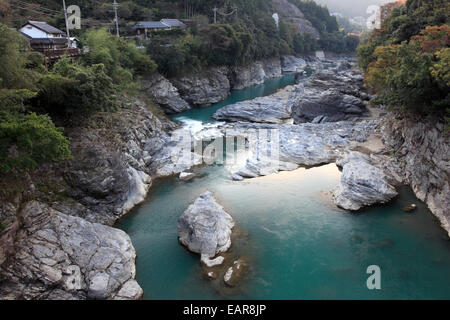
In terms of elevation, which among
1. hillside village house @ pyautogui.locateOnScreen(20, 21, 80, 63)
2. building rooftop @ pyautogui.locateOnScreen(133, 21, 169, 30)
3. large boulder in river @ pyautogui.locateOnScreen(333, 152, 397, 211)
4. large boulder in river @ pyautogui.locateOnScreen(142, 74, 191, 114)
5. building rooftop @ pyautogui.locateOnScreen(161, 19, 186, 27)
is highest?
building rooftop @ pyautogui.locateOnScreen(161, 19, 186, 27)

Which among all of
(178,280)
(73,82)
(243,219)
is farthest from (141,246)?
(73,82)

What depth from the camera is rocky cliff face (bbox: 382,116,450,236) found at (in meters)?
18.3

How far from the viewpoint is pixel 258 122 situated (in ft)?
123

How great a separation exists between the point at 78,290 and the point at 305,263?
1007 centimetres

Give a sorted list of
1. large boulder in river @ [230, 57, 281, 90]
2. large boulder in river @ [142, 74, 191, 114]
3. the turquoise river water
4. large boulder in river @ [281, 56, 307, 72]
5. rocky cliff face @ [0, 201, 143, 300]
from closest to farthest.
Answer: rocky cliff face @ [0, 201, 143, 300] < the turquoise river water < large boulder in river @ [142, 74, 191, 114] < large boulder in river @ [230, 57, 281, 90] < large boulder in river @ [281, 56, 307, 72]

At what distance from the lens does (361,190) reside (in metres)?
20.2

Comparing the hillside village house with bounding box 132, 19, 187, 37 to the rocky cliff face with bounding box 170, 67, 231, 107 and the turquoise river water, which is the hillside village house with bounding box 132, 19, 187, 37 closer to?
the rocky cliff face with bounding box 170, 67, 231, 107

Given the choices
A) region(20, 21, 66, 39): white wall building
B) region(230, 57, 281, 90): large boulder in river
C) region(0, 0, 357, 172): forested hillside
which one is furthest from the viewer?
region(230, 57, 281, 90): large boulder in river

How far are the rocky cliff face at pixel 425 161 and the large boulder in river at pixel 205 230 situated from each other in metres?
11.9

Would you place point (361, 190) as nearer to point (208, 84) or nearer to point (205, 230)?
point (205, 230)

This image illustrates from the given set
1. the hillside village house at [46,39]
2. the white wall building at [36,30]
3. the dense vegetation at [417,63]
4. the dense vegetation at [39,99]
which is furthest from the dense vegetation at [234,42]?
the dense vegetation at [417,63]

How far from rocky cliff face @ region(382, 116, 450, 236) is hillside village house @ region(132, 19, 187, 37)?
131 ft

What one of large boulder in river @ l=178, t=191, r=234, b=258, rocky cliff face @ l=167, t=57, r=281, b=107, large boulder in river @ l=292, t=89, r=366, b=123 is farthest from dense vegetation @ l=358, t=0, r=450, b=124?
rocky cliff face @ l=167, t=57, r=281, b=107
